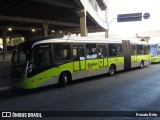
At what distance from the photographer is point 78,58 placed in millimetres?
14602

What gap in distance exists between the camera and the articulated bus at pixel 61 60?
1194cm

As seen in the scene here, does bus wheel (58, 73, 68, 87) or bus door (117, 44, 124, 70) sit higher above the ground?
bus door (117, 44, 124, 70)

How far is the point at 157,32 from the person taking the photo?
199 ft

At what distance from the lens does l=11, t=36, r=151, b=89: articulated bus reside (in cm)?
1194

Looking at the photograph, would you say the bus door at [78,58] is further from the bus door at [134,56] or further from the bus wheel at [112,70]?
the bus door at [134,56]

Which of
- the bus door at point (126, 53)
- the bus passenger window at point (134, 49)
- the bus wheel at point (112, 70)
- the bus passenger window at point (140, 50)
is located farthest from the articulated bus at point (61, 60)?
the bus passenger window at point (140, 50)

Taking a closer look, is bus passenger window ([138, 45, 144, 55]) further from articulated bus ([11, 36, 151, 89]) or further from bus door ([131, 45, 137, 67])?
articulated bus ([11, 36, 151, 89])

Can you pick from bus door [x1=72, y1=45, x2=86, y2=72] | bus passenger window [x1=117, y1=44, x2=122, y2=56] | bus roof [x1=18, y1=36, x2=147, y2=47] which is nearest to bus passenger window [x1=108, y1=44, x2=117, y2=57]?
bus roof [x1=18, y1=36, x2=147, y2=47]

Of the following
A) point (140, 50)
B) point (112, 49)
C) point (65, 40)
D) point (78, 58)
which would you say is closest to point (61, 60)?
point (65, 40)

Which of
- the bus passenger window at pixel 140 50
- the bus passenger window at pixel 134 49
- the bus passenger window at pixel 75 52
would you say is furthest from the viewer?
the bus passenger window at pixel 140 50

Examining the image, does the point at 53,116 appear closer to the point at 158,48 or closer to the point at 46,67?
the point at 46,67

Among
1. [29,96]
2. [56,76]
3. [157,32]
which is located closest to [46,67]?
[56,76]

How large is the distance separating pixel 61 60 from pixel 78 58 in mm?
1507

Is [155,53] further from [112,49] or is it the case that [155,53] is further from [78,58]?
[78,58]
